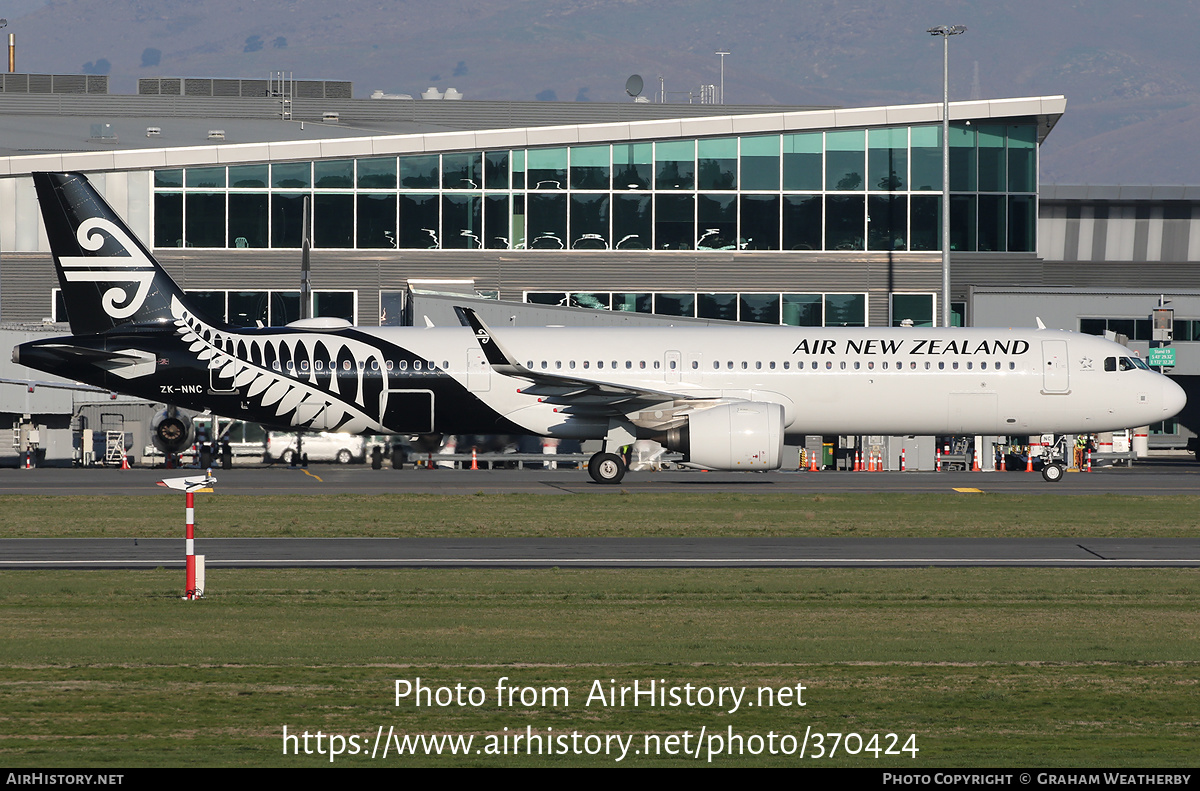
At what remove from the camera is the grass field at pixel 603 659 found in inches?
412

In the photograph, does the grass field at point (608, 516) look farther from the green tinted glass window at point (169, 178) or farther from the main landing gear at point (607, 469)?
the green tinted glass window at point (169, 178)

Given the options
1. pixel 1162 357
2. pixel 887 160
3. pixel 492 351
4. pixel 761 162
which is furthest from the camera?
pixel 887 160

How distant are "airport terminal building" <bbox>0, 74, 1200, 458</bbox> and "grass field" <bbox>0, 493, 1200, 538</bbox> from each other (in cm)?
3076

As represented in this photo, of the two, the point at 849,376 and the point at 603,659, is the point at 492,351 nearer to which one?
the point at 849,376

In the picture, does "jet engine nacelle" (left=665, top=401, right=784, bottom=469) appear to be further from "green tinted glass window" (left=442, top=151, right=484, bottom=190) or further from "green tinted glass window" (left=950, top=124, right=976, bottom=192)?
"green tinted glass window" (left=950, top=124, right=976, bottom=192)

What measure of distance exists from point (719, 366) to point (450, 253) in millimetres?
26944

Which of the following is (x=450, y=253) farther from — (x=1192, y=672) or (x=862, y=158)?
(x=1192, y=672)

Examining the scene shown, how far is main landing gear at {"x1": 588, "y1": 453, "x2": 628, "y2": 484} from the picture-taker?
3812 cm

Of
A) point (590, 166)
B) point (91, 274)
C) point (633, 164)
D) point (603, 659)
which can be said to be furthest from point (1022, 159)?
point (603, 659)

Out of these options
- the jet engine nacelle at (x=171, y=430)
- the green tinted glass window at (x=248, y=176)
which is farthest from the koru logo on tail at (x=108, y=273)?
the green tinted glass window at (x=248, y=176)

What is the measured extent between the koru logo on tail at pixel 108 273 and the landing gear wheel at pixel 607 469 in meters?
13.3

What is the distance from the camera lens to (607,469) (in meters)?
38.2

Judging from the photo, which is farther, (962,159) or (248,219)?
(962,159)

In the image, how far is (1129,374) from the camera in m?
39.5
